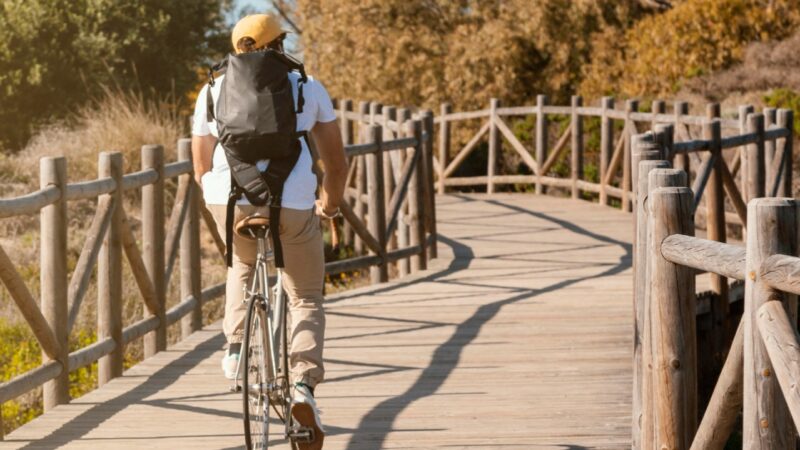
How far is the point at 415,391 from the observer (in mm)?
7652

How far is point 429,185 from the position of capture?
12.9 m

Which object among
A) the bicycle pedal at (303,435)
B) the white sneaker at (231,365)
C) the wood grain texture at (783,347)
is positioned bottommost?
the bicycle pedal at (303,435)

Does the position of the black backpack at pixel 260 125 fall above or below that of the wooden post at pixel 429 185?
above

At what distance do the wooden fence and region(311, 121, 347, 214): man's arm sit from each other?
151cm

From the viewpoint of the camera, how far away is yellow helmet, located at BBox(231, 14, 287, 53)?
5.72m

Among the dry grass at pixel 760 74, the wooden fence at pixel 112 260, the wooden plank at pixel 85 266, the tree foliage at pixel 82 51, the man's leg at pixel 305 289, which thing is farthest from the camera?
the tree foliage at pixel 82 51

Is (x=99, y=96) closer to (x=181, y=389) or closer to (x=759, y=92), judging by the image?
(x=759, y=92)

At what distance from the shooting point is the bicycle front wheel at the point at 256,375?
5418 millimetres

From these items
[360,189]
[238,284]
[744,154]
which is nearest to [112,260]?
[238,284]

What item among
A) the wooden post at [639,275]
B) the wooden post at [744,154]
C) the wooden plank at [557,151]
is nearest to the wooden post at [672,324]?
the wooden post at [639,275]

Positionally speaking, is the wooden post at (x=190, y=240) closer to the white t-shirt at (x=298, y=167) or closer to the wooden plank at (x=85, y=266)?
the wooden plank at (x=85, y=266)

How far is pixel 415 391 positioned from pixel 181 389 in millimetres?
1214

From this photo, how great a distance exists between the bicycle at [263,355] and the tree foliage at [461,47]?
62.0 ft

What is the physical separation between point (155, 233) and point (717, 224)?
4.10 m
